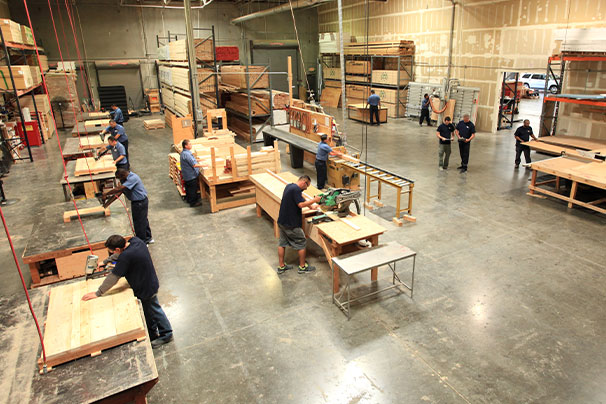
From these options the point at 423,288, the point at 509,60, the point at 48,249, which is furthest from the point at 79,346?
the point at 509,60

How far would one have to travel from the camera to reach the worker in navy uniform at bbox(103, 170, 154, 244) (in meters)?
7.32

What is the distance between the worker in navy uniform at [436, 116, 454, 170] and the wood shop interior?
0.09m

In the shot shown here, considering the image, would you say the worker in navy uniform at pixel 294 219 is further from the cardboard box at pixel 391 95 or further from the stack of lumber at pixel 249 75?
the cardboard box at pixel 391 95

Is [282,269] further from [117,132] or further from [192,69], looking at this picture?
[192,69]

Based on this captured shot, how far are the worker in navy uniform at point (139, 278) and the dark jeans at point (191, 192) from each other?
490cm

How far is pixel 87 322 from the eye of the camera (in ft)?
13.5

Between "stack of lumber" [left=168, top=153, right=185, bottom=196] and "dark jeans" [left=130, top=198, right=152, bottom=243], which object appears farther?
"stack of lumber" [left=168, top=153, right=185, bottom=196]

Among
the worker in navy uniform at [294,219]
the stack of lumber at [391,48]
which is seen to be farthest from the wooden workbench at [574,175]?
the stack of lumber at [391,48]

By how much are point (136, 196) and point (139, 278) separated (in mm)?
3102

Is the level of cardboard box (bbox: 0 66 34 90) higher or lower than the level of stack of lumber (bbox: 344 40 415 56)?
lower

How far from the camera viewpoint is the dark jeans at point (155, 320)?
5102mm

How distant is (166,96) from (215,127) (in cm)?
737

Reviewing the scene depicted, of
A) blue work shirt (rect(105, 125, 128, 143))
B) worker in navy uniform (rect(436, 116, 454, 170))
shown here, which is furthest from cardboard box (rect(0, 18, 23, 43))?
worker in navy uniform (rect(436, 116, 454, 170))

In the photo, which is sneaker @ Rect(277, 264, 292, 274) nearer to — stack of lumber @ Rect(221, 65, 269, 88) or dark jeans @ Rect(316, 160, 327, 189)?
dark jeans @ Rect(316, 160, 327, 189)
